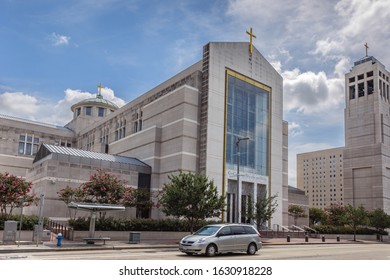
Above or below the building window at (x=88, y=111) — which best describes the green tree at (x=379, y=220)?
below

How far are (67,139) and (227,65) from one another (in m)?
40.0

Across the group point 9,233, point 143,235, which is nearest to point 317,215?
point 143,235

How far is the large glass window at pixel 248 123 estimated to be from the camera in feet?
157

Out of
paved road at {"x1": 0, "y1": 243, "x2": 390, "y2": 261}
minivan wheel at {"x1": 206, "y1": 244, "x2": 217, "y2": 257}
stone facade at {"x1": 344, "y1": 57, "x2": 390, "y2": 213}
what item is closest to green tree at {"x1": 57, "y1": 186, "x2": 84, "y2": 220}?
paved road at {"x1": 0, "y1": 243, "x2": 390, "y2": 261}

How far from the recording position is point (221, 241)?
67.2 ft

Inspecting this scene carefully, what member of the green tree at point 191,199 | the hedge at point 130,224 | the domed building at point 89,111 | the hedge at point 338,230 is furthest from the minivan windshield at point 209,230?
the domed building at point 89,111

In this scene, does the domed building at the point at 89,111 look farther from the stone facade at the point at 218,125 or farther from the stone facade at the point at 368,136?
the stone facade at the point at 368,136

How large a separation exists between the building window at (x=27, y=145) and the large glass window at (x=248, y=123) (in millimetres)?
36069

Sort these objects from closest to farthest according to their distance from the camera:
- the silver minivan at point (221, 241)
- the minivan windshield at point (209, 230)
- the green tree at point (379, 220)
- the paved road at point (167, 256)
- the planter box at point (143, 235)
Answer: the paved road at point (167, 256)
the silver minivan at point (221, 241)
the minivan windshield at point (209, 230)
the planter box at point (143, 235)
the green tree at point (379, 220)

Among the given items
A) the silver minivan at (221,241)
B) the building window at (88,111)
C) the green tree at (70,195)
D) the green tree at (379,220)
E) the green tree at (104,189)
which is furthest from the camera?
the building window at (88,111)

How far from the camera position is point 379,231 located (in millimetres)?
62594

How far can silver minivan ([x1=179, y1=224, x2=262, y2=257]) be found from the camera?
19.8 m

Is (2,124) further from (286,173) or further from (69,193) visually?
(286,173)

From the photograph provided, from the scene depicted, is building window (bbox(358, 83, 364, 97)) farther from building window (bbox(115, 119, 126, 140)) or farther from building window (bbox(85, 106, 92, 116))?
building window (bbox(85, 106, 92, 116))
